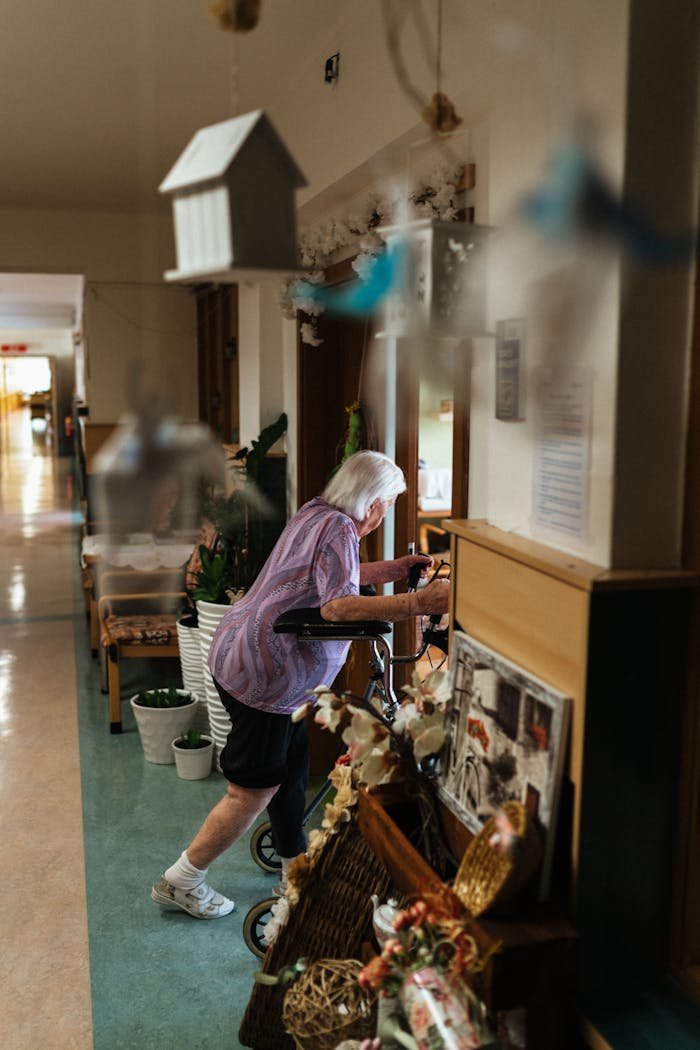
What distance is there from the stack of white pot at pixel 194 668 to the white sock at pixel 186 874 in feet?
4.76

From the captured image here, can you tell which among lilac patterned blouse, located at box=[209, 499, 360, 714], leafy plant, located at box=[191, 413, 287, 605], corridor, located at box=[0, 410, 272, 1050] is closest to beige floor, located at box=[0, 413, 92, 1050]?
corridor, located at box=[0, 410, 272, 1050]

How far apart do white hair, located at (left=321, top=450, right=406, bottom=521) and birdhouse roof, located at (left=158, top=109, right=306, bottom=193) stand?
5.83 feet

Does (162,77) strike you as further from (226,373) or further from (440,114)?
(440,114)

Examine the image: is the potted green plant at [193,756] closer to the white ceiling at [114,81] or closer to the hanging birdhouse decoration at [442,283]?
the white ceiling at [114,81]

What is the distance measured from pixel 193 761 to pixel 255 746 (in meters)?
1.43

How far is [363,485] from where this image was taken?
2.70 metres

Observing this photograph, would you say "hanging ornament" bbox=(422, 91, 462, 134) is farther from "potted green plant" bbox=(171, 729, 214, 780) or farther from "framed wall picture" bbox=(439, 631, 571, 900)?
"potted green plant" bbox=(171, 729, 214, 780)

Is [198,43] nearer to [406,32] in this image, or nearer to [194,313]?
[406,32]

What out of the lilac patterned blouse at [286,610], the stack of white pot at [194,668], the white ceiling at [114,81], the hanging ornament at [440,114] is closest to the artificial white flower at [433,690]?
the lilac patterned blouse at [286,610]

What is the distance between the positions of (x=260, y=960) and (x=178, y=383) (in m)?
2.33

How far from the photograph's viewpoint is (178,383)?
0.96m

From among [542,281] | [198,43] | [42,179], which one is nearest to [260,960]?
[542,281]

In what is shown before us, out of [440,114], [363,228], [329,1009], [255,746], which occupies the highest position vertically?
[363,228]

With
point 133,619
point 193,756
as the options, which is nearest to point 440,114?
point 193,756
